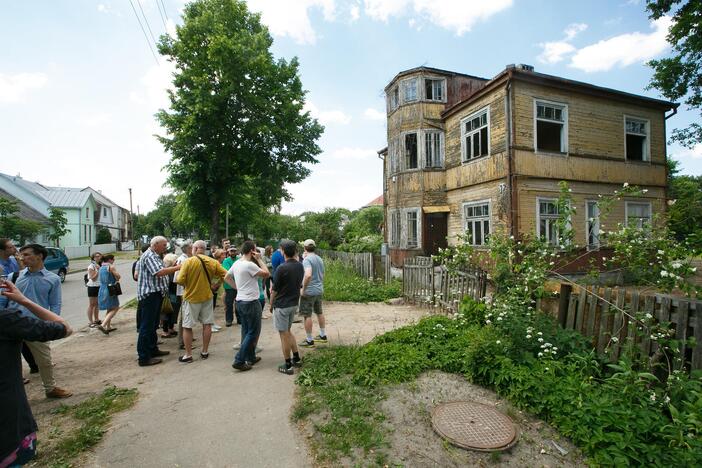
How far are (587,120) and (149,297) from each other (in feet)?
50.2

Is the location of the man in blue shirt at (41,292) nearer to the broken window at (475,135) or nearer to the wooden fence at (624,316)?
the wooden fence at (624,316)

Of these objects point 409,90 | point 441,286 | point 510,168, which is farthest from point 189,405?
point 409,90

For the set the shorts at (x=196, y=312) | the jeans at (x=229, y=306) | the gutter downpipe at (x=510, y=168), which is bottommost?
the jeans at (x=229, y=306)

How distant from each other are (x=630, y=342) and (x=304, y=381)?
386cm

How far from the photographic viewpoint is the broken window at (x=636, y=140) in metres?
14.0

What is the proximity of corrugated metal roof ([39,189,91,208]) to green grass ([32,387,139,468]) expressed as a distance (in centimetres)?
4666

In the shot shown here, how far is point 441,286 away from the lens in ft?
28.9

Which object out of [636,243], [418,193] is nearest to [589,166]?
[418,193]

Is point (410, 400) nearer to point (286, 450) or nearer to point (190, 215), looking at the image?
point (286, 450)

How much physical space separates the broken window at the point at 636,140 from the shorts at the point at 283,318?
15568 millimetres

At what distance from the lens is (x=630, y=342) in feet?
12.6

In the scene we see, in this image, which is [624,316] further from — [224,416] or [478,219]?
[478,219]

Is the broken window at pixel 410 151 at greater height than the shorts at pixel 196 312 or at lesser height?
greater

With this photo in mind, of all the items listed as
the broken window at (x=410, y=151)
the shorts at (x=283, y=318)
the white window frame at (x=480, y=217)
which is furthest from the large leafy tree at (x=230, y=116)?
the shorts at (x=283, y=318)
